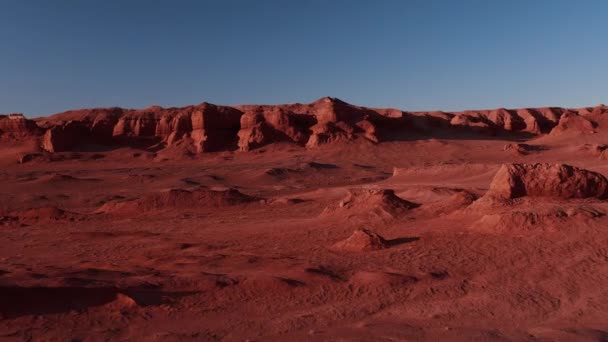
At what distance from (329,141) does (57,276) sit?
94.2ft

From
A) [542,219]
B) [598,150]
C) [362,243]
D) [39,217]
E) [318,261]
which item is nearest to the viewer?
[318,261]

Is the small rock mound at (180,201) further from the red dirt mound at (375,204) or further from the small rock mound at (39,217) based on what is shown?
the red dirt mound at (375,204)

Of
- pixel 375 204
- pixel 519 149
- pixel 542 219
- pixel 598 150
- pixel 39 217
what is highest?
pixel 598 150

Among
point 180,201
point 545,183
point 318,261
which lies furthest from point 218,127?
point 318,261

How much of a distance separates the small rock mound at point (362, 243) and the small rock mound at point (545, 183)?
9.26 ft

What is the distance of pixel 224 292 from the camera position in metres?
6.78

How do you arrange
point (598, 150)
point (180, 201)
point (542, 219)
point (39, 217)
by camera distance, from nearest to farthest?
point (542, 219) < point (39, 217) < point (180, 201) < point (598, 150)

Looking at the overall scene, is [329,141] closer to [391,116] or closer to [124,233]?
[391,116]

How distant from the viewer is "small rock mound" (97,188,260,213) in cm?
1644

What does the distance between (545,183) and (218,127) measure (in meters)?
28.1

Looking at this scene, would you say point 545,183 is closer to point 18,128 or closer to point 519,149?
point 519,149

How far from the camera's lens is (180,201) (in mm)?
16750

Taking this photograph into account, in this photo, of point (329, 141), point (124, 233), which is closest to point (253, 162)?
point (329, 141)

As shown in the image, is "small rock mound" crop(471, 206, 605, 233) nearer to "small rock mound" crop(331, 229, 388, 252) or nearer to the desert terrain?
the desert terrain
